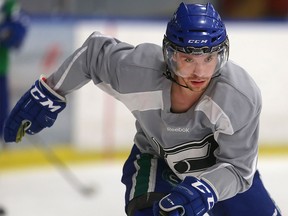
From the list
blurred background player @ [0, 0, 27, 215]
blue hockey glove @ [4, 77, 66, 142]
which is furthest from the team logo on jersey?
blurred background player @ [0, 0, 27, 215]

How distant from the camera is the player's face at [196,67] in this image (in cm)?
167

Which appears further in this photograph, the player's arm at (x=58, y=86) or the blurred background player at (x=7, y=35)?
the blurred background player at (x=7, y=35)

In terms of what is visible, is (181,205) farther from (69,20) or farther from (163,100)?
(69,20)

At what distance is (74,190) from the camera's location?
3402mm

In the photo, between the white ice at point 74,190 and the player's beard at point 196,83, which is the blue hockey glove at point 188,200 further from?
the white ice at point 74,190

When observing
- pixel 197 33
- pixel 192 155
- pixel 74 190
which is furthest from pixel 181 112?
pixel 74 190

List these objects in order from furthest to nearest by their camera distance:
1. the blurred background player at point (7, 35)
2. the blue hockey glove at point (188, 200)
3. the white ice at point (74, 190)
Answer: the blurred background player at point (7, 35) → the white ice at point (74, 190) → the blue hockey glove at point (188, 200)

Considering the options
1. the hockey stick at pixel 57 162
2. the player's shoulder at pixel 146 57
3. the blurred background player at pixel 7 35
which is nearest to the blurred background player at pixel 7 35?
the blurred background player at pixel 7 35

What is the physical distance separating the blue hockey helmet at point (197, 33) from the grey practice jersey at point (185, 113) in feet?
0.35

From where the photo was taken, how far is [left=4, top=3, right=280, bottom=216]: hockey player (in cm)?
166

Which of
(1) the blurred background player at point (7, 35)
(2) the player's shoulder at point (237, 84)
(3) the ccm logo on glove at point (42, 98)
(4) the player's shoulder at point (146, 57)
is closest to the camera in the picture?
(2) the player's shoulder at point (237, 84)

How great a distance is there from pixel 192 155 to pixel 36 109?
1.52 ft

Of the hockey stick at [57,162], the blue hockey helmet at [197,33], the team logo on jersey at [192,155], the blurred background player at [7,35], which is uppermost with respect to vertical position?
the blue hockey helmet at [197,33]

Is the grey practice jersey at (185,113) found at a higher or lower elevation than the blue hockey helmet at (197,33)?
lower
